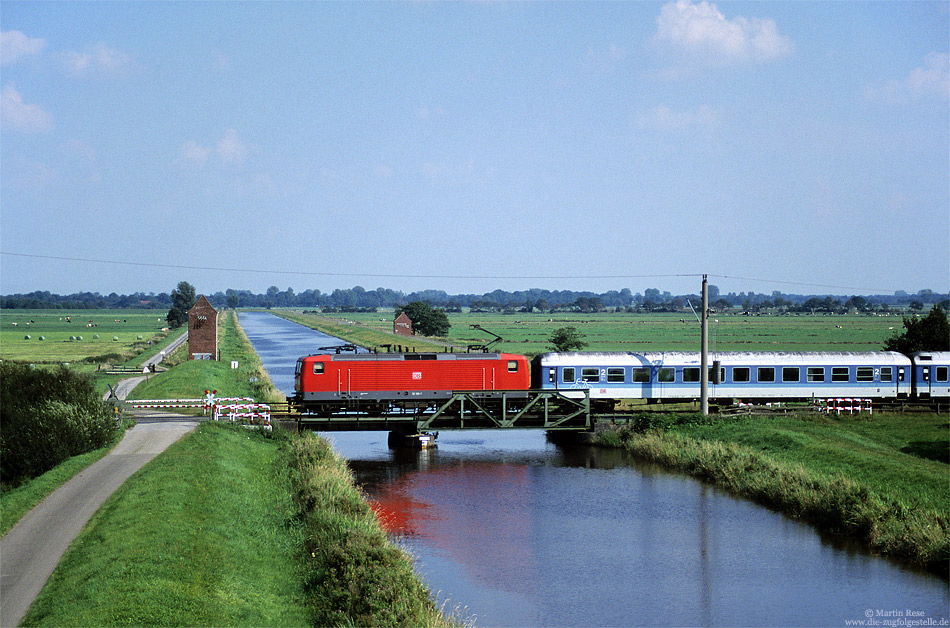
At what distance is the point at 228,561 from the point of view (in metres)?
21.2

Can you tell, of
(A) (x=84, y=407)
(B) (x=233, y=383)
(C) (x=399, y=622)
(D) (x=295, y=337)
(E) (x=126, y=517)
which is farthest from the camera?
(D) (x=295, y=337)

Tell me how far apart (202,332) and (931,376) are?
6477 cm

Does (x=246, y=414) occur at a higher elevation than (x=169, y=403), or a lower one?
lower

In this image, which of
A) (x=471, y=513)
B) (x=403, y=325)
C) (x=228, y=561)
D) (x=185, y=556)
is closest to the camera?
(x=185, y=556)

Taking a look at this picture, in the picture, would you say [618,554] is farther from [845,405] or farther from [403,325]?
[403,325]

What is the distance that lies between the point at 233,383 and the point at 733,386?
37061 mm

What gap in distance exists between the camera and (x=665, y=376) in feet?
159

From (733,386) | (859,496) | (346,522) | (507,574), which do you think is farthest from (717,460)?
(346,522)

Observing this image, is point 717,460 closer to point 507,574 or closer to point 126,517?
point 507,574

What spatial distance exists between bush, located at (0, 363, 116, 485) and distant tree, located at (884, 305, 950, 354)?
156 ft

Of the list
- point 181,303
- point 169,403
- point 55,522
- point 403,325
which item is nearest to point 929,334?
point 169,403

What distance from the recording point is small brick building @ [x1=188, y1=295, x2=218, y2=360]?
3457 inches

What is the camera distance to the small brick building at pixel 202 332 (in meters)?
87.8

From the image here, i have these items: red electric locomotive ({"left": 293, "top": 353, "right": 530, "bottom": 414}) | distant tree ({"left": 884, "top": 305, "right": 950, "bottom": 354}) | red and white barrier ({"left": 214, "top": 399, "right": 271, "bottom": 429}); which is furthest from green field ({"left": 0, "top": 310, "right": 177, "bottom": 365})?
distant tree ({"left": 884, "top": 305, "right": 950, "bottom": 354})
